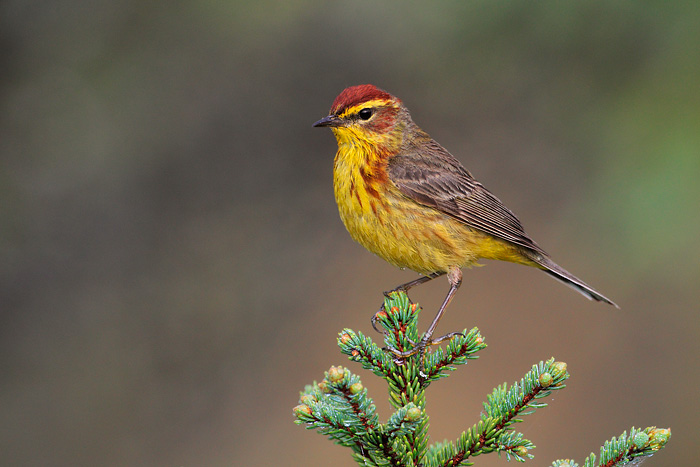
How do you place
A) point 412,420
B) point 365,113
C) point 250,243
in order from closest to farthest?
point 412,420 → point 365,113 → point 250,243

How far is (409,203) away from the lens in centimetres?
486

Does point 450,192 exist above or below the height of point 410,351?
above

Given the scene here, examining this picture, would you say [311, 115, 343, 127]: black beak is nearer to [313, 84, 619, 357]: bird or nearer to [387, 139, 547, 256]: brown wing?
[313, 84, 619, 357]: bird

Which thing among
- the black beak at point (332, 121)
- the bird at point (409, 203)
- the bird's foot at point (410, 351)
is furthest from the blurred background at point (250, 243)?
the bird's foot at point (410, 351)

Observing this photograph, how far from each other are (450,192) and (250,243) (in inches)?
124

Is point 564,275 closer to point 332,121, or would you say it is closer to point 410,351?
point 332,121

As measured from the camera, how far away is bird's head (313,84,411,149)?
16.4 ft

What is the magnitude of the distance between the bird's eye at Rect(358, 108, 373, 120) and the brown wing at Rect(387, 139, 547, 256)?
360 mm

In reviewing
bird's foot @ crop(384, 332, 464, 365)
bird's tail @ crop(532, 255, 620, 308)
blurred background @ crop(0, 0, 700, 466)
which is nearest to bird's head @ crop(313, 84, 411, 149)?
blurred background @ crop(0, 0, 700, 466)

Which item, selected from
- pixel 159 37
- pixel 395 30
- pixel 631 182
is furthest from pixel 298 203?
pixel 631 182

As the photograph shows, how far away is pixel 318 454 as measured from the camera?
697 cm

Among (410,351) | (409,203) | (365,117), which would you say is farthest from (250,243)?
(410,351)

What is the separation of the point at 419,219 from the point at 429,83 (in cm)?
261

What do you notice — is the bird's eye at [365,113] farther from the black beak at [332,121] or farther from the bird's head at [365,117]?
the black beak at [332,121]
